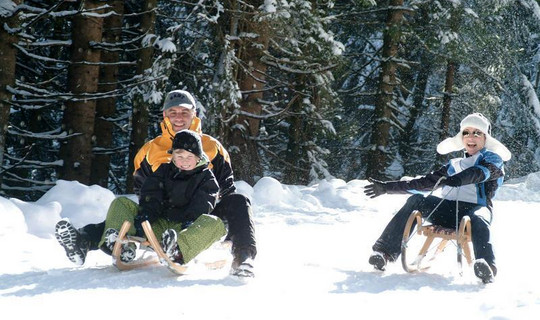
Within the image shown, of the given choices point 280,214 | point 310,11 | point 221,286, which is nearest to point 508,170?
point 310,11

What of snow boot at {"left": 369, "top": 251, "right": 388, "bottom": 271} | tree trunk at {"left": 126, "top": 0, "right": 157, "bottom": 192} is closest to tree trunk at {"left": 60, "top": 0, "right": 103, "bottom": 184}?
tree trunk at {"left": 126, "top": 0, "right": 157, "bottom": 192}

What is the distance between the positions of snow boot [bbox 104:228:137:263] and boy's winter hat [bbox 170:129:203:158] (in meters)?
0.70

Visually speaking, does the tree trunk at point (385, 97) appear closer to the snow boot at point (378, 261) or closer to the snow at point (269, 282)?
the snow at point (269, 282)

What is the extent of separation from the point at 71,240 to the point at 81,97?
6206mm

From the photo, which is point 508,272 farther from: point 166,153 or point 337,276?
point 166,153

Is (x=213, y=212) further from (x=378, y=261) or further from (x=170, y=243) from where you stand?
(x=378, y=261)

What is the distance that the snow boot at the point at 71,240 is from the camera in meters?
4.40

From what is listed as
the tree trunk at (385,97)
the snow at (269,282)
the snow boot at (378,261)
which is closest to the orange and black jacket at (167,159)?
the snow at (269,282)

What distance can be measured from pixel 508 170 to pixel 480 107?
281cm

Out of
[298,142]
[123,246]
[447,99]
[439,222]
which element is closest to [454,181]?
[439,222]

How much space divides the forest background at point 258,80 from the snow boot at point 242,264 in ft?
15.9

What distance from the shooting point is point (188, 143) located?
176 inches

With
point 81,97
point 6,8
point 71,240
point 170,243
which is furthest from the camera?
point 81,97

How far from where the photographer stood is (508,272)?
5020 mm
